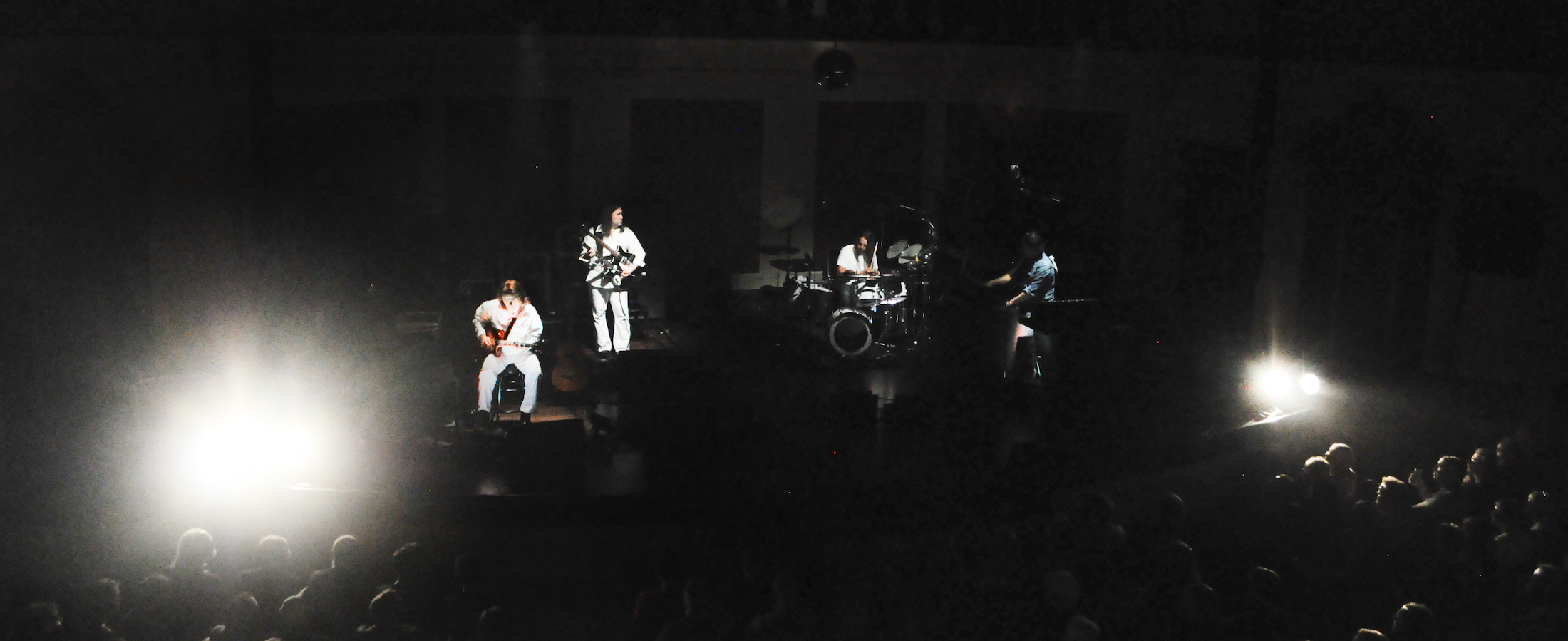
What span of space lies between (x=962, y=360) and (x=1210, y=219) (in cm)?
293

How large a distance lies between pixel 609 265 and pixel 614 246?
167mm

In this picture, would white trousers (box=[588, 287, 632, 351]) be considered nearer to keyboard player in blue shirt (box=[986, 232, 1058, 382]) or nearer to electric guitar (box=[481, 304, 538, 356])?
electric guitar (box=[481, 304, 538, 356])

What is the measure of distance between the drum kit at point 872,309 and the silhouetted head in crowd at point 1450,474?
4.04 m

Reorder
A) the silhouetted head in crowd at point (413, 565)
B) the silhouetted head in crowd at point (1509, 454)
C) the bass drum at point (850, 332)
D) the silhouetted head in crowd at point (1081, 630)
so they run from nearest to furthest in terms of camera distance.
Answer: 1. the silhouetted head in crowd at point (1081, 630)
2. the silhouetted head in crowd at point (413, 565)
3. the silhouetted head in crowd at point (1509, 454)
4. the bass drum at point (850, 332)

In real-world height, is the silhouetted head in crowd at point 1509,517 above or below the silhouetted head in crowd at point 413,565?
above

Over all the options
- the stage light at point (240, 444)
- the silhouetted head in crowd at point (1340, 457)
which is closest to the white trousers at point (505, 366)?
the stage light at point (240, 444)

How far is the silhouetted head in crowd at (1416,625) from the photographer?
11.5 feet

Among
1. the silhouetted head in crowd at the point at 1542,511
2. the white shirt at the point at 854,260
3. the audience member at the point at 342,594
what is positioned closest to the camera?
the audience member at the point at 342,594

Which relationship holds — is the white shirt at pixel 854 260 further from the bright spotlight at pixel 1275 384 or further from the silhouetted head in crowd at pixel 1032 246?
the bright spotlight at pixel 1275 384

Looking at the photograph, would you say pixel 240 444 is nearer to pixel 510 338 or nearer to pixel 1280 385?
pixel 510 338

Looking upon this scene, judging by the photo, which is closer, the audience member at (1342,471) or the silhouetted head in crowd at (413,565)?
the silhouetted head in crowd at (413,565)

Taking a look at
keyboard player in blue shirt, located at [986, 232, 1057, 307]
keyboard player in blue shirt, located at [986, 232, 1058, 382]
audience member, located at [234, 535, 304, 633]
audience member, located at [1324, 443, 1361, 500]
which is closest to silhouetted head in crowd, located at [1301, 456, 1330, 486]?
audience member, located at [1324, 443, 1361, 500]

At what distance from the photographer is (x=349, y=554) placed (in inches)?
161

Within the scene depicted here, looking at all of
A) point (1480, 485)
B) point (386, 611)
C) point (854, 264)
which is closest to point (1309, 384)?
point (1480, 485)
